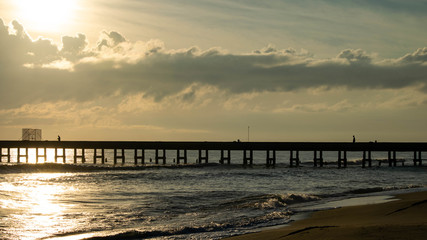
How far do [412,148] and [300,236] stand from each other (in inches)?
1870

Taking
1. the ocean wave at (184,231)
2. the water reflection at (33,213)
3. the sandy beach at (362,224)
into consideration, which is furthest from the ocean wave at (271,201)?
the water reflection at (33,213)

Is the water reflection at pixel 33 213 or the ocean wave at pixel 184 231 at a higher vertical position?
the ocean wave at pixel 184 231

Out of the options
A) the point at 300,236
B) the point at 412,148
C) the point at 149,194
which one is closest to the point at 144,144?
the point at 412,148

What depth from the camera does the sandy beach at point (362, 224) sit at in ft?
30.9

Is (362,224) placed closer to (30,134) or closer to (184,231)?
(184,231)

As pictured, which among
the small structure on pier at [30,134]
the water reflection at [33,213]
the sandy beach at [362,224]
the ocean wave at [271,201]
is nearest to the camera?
the sandy beach at [362,224]

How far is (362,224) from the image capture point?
1148 cm

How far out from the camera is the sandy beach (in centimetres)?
942

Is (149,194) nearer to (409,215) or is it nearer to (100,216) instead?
(100,216)

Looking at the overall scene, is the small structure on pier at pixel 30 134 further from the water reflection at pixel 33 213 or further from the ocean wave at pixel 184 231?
the ocean wave at pixel 184 231

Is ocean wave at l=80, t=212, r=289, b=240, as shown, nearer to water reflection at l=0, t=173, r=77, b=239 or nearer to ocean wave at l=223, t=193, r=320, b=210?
water reflection at l=0, t=173, r=77, b=239

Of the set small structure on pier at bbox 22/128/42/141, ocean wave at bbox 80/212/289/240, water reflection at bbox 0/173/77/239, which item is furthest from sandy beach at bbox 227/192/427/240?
small structure on pier at bbox 22/128/42/141

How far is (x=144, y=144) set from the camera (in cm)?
5762

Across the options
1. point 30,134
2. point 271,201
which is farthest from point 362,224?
point 30,134
